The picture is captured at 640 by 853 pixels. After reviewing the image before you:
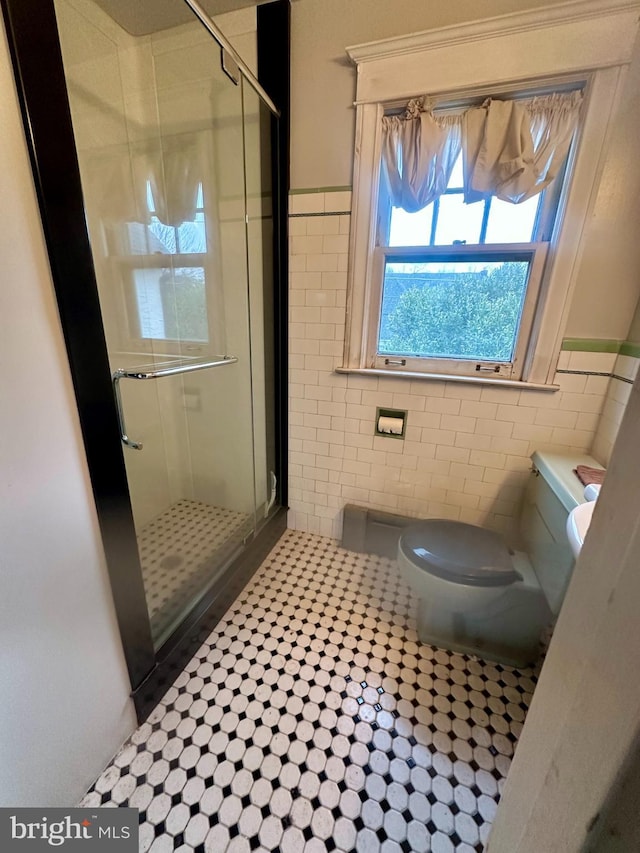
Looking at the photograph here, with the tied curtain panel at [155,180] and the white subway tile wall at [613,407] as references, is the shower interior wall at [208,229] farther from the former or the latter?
the white subway tile wall at [613,407]

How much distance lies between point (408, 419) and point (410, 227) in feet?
2.95

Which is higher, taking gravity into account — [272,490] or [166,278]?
[166,278]

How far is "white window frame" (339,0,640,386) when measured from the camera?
3.77 ft

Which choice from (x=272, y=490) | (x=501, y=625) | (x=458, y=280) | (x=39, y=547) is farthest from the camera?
(x=272, y=490)

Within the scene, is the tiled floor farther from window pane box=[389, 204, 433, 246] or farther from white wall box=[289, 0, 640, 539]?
window pane box=[389, 204, 433, 246]

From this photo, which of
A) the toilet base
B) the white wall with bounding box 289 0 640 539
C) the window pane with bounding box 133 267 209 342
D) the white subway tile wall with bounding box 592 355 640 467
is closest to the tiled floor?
the toilet base

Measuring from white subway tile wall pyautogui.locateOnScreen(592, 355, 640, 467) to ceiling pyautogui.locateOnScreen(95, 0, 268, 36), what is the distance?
212cm

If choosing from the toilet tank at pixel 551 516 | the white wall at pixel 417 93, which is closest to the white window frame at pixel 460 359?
the white wall at pixel 417 93

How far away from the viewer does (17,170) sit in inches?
24.5

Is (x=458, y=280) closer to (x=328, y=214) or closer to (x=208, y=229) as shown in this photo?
(x=328, y=214)

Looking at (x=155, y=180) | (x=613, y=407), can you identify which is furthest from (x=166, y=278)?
(x=613, y=407)

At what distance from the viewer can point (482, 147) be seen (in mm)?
1312

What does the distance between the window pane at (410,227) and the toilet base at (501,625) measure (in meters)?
1.44

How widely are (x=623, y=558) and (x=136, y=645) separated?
1245 mm
